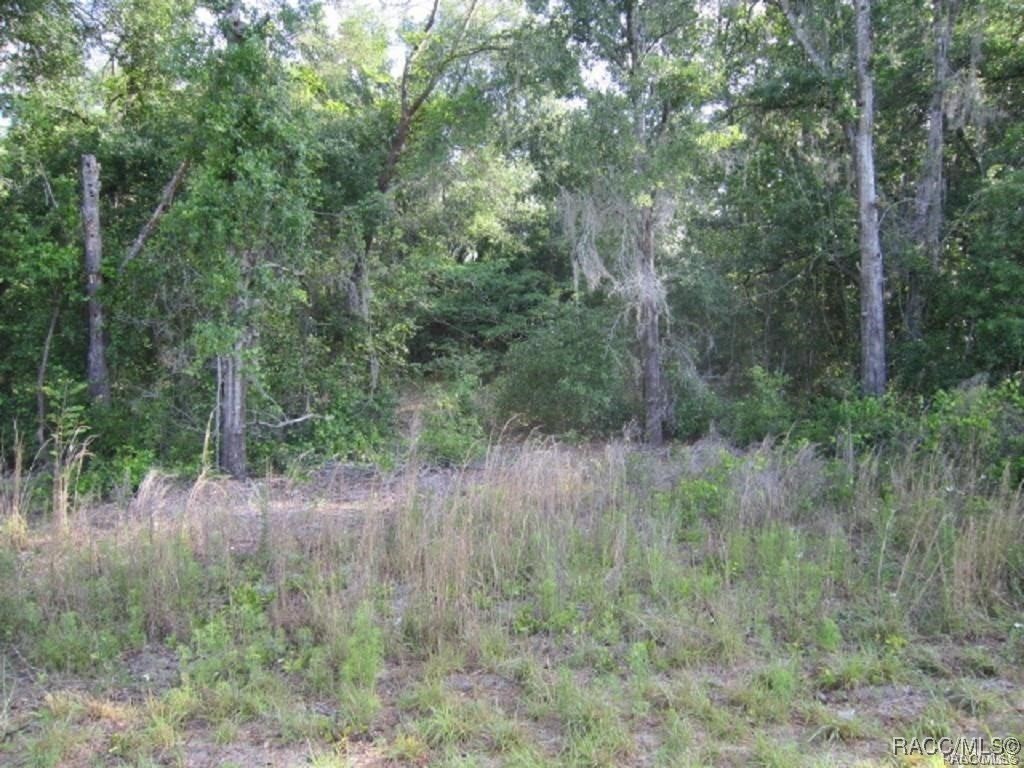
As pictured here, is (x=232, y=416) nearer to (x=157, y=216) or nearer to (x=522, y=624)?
(x=157, y=216)

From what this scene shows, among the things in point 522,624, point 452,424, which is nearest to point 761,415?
point 452,424

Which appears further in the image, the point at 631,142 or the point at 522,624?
the point at 631,142

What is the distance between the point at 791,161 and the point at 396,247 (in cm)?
745

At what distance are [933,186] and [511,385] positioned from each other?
8117 mm

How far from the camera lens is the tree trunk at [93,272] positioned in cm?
1027

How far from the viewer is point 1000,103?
12578 millimetres

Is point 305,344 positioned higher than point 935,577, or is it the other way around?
point 305,344

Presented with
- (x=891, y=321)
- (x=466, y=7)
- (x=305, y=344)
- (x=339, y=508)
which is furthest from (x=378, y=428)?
(x=891, y=321)

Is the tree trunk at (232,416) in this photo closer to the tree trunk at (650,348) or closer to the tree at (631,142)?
the tree at (631,142)

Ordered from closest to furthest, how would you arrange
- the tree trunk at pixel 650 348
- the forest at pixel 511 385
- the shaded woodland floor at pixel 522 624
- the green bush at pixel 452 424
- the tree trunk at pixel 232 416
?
the shaded woodland floor at pixel 522 624 < the forest at pixel 511 385 < the tree trunk at pixel 232 416 < the green bush at pixel 452 424 < the tree trunk at pixel 650 348

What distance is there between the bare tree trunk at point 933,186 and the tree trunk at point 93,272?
12972mm

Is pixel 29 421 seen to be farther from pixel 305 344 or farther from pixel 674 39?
pixel 674 39

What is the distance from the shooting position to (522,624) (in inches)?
165

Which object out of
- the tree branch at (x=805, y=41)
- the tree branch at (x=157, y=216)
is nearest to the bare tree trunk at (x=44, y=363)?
the tree branch at (x=157, y=216)
